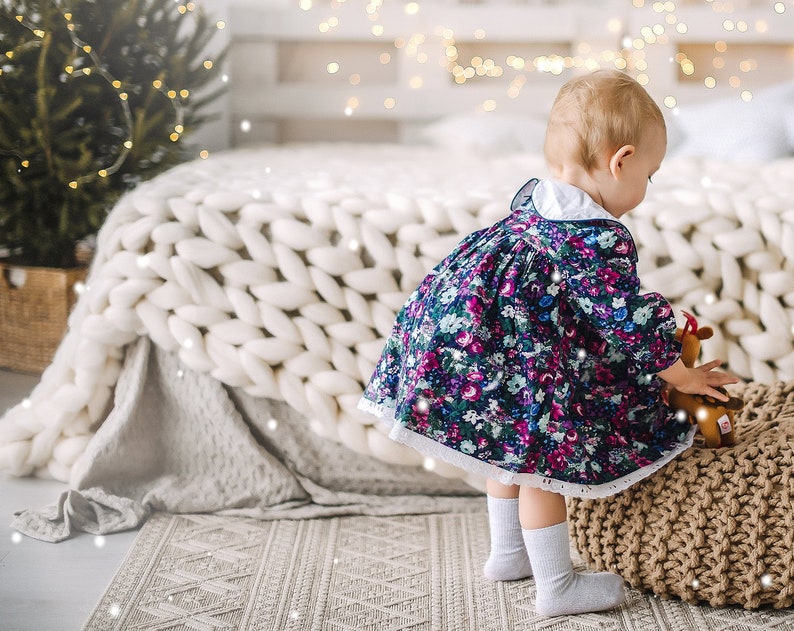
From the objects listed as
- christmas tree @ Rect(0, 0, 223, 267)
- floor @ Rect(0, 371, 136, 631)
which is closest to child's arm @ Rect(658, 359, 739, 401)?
floor @ Rect(0, 371, 136, 631)

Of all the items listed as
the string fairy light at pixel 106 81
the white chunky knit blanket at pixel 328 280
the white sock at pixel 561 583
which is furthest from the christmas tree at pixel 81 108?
the white sock at pixel 561 583

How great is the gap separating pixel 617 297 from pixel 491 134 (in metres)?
1.41

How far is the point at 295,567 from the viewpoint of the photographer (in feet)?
3.70

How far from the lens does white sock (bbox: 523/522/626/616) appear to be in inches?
40.1

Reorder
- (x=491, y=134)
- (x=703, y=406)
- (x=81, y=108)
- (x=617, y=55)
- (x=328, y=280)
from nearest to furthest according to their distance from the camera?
(x=703, y=406), (x=328, y=280), (x=81, y=108), (x=491, y=134), (x=617, y=55)

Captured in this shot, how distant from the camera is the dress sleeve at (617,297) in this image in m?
0.95

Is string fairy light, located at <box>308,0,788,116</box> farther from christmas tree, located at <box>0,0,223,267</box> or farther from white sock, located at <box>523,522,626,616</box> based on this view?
white sock, located at <box>523,522,626,616</box>

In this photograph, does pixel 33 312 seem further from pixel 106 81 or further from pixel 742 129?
pixel 742 129

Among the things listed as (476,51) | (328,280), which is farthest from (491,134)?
(328,280)

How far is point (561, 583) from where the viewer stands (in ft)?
3.34

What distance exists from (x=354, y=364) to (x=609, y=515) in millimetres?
414

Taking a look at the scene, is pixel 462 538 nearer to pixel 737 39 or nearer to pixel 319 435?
pixel 319 435

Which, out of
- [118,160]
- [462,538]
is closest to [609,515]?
[462,538]

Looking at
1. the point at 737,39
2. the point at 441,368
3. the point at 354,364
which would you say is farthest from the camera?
the point at 737,39
